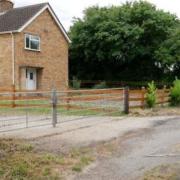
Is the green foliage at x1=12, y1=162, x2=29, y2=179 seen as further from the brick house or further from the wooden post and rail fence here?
the brick house

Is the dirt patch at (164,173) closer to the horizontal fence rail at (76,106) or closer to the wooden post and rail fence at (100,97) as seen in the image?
the wooden post and rail fence at (100,97)

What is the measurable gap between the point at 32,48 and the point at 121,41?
10985mm

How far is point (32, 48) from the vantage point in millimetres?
34406

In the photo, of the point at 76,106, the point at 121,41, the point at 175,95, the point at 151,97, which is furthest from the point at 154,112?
the point at 121,41

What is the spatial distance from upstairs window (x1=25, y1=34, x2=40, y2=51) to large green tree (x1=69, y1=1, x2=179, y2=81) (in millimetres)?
9731

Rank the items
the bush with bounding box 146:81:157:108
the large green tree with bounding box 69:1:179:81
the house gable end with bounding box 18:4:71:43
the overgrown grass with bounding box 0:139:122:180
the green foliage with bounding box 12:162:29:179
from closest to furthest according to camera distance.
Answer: the green foliage with bounding box 12:162:29:179
the overgrown grass with bounding box 0:139:122:180
the bush with bounding box 146:81:157:108
the house gable end with bounding box 18:4:71:43
the large green tree with bounding box 69:1:179:81

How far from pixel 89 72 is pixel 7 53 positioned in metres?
16.3

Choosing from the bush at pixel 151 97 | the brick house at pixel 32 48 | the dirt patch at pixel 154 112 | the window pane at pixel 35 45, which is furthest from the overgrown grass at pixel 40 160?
the window pane at pixel 35 45

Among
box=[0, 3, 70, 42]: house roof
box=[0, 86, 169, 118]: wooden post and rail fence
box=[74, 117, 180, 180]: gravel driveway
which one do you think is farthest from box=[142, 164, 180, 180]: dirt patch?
box=[0, 3, 70, 42]: house roof

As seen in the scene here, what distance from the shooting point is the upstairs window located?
33.8 metres

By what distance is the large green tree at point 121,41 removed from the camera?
42812 mm

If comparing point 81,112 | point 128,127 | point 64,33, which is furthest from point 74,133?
point 64,33

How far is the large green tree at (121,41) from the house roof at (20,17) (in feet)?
27.0

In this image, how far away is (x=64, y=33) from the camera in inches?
1464
